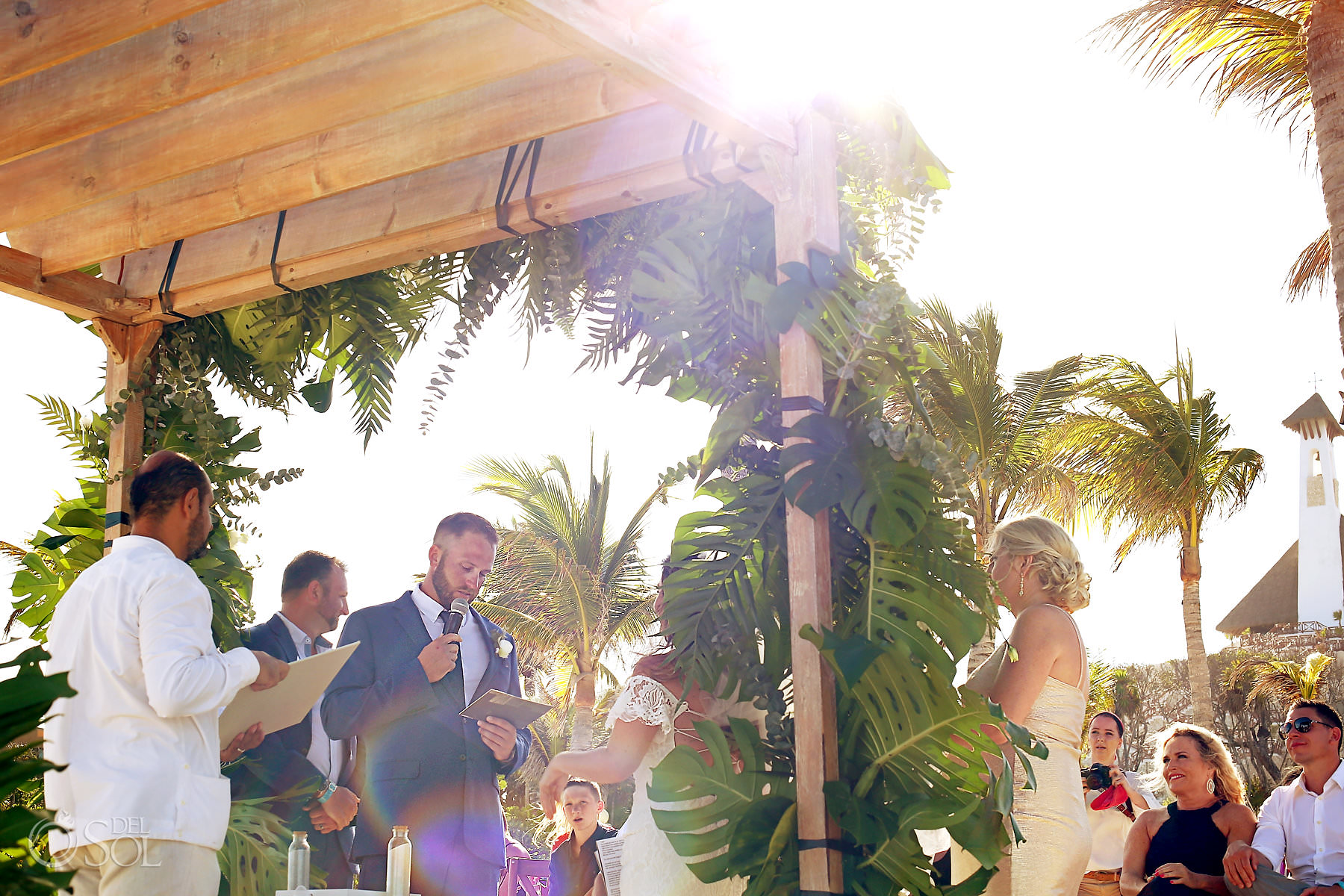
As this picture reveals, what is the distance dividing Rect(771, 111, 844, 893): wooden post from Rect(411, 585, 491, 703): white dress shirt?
5.29 feet

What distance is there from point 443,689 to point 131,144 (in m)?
2.28

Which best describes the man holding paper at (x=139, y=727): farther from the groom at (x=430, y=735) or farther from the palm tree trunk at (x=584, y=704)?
the palm tree trunk at (x=584, y=704)

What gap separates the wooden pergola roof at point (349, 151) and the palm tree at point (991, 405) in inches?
383

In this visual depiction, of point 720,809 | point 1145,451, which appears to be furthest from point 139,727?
point 1145,451

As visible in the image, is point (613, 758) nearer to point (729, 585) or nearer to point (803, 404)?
point (729, 585)

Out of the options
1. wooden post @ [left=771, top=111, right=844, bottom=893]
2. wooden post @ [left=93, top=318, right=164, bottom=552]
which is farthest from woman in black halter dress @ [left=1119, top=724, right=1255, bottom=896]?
wooden post @ [left=93, top=318, right=164, bottom=552]

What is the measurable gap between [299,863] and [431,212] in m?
2.17

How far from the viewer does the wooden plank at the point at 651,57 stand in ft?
8.61

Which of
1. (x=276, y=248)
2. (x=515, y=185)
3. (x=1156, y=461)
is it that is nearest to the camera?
(x=515, y=185)

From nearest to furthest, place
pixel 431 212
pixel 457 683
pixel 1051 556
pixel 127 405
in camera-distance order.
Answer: pixel 1051 556 < pixel 431 212 < pixel 457 683 < pixel 127 405

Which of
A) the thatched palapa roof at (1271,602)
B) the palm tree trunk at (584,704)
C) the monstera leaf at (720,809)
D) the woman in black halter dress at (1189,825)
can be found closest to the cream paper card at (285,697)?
the monstera leaf at (720,809)

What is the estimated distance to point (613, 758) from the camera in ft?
10.5

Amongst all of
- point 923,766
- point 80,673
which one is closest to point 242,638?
point 80,673

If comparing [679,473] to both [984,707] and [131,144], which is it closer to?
[984,707]
